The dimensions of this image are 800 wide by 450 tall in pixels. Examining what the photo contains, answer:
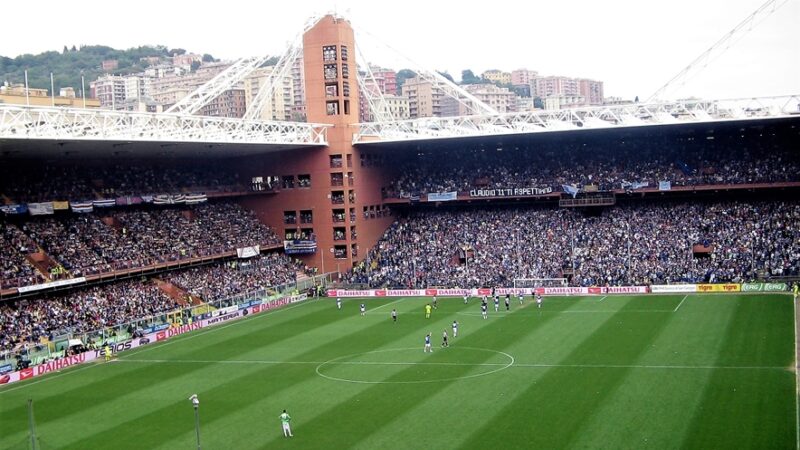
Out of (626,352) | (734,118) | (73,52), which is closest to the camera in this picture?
(626,352)

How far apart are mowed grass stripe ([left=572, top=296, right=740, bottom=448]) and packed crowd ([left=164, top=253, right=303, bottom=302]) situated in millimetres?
31398

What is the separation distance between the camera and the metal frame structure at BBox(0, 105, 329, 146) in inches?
1857

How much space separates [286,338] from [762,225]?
37.0m

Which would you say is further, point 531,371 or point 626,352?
point 626,352

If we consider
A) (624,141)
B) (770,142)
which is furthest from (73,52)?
(770,142)

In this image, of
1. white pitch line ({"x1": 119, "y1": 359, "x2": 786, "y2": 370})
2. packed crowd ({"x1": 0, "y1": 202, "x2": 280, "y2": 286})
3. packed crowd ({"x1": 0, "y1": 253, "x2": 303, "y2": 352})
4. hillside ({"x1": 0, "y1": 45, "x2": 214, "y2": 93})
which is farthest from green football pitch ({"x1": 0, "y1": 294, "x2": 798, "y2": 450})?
hillside ({"x1": 0, "y1": 45, "x2": 214, "y2": 93})

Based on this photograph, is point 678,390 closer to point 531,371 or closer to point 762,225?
A: point 531,371

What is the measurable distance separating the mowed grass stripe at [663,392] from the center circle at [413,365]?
22.4 feet

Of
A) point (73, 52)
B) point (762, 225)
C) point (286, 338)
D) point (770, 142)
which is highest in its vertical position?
point (73, 52)

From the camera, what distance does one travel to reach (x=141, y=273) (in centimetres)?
5859

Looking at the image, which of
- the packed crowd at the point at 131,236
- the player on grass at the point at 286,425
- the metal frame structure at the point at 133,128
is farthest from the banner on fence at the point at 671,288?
the player on grass at the point at 286,425

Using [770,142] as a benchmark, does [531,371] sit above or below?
Answer: below

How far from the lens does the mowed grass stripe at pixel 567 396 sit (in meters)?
28.4

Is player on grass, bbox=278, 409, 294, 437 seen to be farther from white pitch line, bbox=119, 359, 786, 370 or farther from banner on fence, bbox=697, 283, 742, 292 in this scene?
banner on fence, bbox=697, 283, 742, 292
